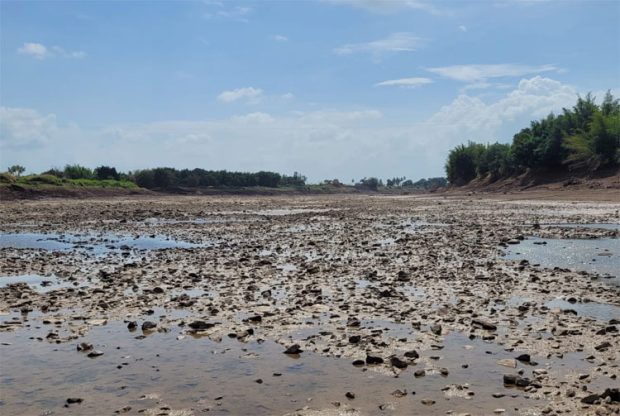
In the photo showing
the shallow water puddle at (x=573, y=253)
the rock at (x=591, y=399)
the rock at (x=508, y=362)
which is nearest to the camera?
the rock at (x=591, y=399)

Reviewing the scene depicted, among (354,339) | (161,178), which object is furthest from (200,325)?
(161,178)

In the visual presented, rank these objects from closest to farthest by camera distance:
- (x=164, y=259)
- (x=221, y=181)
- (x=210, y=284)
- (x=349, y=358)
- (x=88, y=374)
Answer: (x=88, y=374) < (x=349, y=358) < (x=210, y=284) < (x=164, y=259) < (x=221, y=181)

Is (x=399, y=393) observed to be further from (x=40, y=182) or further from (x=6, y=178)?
(x=40, y=182)

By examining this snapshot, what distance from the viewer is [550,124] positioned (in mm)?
90938

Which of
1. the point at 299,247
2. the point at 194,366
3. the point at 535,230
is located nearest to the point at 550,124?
the point at 535,230

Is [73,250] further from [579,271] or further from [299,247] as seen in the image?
[579,271]

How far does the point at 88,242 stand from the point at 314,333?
1740 centimetres

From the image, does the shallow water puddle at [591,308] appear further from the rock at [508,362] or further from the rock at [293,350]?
the rock at [293,350]

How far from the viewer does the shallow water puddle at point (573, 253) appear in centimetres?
1458

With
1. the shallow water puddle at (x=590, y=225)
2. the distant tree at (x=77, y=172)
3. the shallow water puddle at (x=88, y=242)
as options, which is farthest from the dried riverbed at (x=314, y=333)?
the distant tree at (x=77, y=172)

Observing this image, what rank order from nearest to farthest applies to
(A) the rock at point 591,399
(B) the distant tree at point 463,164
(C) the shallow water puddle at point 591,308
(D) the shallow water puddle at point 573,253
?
1. (A) the rock at point 591,399
2. (C) the shallow water puddle at point 591,308
3. (D) the shallow water puddle at point 573,253
4. (B) the distant tree at point 463,164

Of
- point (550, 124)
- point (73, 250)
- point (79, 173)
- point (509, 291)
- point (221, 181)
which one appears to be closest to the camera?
point (509, 291)

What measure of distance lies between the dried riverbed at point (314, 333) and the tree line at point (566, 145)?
57.3m

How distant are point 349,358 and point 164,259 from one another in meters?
11.6
